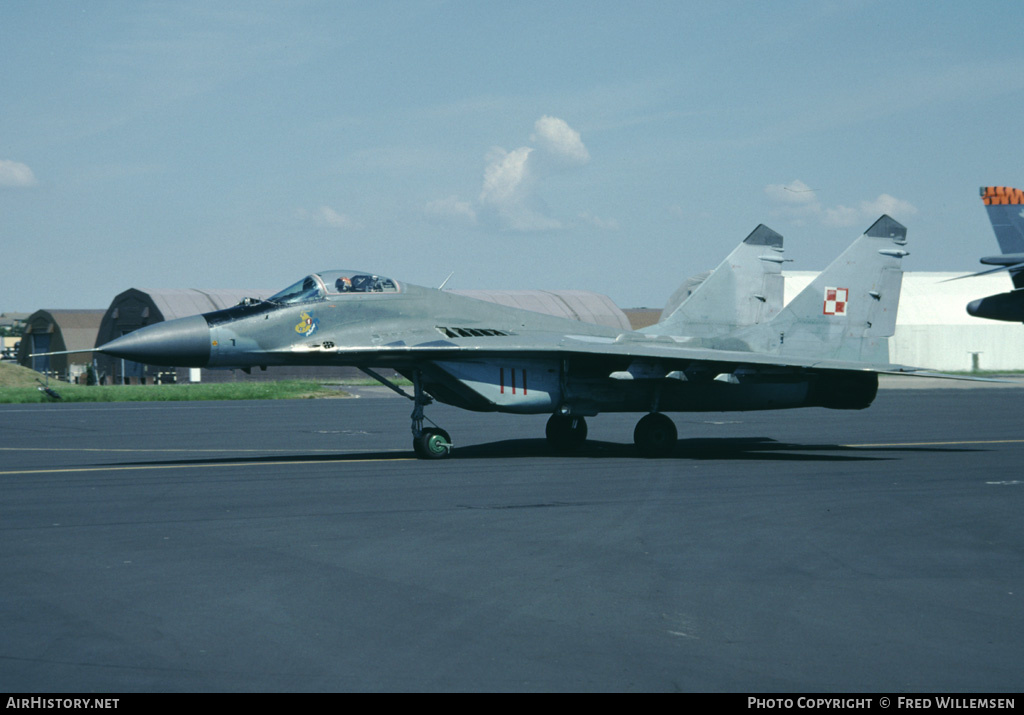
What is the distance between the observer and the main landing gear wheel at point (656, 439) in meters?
18.5

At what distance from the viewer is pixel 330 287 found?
17.5 m

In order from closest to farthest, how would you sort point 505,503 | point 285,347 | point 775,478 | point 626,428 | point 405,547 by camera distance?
point 405,547 → point 505,503 → point 775,478 → point 285,347 → point 626,428

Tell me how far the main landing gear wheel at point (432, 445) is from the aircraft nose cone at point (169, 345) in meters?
3.97

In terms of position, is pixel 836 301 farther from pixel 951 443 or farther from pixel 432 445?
pixel 432 445

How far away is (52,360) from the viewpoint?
68125 millimetres

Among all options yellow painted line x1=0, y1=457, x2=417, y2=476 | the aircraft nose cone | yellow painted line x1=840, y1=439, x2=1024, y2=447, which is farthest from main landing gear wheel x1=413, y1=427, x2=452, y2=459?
yellow painted line x1=840, y1=439, x2=1024, y2=447

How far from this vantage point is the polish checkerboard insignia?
20188 millimetres

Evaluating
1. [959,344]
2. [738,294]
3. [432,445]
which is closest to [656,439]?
[432,445]

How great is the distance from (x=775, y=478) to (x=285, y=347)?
27.1ft

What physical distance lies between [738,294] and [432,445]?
7.90 metres

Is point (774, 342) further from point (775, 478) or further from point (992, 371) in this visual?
point (992, 371)

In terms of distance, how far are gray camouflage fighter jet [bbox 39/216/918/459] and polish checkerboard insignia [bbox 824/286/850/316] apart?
0.07 feet

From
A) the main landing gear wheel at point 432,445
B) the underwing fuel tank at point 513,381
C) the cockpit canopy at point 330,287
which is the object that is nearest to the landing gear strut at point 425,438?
the main landing gear wheel at point 432,445
